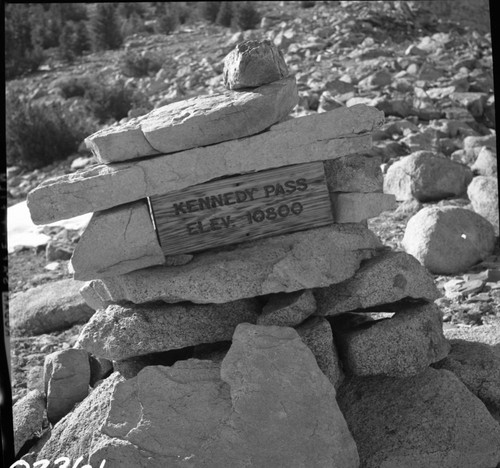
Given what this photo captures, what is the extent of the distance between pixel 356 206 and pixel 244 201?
70 centimetres

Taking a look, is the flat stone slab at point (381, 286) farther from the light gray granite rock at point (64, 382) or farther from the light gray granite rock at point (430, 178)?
the light gray granite rock at point (430, 178)

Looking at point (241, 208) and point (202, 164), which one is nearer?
point (202, 164)

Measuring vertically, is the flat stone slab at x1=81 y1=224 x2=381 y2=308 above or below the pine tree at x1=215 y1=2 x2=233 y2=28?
above

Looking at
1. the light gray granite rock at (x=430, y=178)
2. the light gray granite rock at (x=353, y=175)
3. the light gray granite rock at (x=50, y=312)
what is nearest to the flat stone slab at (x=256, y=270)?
the light gray granite rock at (x=353, y=175)

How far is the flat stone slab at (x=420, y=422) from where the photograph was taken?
4121 millimetres

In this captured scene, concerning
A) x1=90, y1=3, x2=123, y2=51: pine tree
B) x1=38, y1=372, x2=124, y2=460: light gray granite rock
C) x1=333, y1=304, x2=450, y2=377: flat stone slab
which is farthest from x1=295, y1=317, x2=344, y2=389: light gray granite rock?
x1=90, y1=3, x2=123, y2=51: pine tree

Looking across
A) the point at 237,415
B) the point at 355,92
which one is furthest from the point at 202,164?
the point at 355,92

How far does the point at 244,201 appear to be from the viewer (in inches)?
181

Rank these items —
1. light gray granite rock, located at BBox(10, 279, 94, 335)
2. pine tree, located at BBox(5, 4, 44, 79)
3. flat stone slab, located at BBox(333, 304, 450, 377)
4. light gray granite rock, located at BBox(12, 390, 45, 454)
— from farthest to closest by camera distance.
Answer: pine tree, located at BBox(5, 4, 44, 79) < light gray granite rock, located at BBox(10, 279, 94, 335) < light gray granite rock, located at BBox(12, 390, 45, 454) < flat stone slab, located at BBox(333, 304, 450, 377)

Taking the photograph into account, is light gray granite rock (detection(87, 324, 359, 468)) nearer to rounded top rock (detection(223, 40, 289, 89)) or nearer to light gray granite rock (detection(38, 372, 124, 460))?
light gray granite rock (detection(38, 372, 124, 460))

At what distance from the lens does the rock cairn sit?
13.8 ft

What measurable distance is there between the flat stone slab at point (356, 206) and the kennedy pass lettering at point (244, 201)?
0.26 metres

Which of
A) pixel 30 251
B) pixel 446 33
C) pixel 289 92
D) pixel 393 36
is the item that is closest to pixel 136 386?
pixel 289 92

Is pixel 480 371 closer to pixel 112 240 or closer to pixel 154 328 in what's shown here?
pixel 154 328
